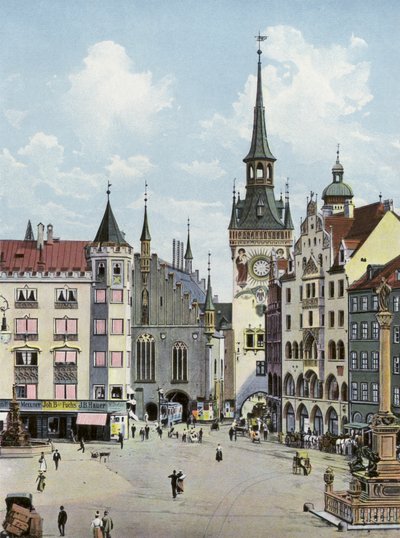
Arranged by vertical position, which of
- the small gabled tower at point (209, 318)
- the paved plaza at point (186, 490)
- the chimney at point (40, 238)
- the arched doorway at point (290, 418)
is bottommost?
the paved plaza at point (186, 490)

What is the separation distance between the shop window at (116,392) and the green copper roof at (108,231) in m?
11.4

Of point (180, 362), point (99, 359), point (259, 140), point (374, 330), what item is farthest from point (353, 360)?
point (259, 140)

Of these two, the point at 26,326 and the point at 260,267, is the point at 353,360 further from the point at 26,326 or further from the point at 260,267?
the point at 260,267

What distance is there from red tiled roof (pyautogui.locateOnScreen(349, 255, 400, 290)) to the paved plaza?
11813 millimetres

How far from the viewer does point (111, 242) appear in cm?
9312

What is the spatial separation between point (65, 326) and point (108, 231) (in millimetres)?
8439

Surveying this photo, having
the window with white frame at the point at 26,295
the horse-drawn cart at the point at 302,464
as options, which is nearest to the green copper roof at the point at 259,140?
the window with white frame at the point at 26,295

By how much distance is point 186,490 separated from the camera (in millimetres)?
55906

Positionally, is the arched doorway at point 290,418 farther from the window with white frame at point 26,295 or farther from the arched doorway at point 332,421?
the window with white frame at point 26,295

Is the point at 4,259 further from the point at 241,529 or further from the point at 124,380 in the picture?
the point at 241,529

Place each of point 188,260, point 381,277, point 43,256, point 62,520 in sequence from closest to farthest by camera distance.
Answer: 1. point 62,520
2. point 381,277
3. point 43,256
4. point 188,260

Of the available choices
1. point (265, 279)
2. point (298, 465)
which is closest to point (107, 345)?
point (298, 465)

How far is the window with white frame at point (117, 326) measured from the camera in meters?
92.2

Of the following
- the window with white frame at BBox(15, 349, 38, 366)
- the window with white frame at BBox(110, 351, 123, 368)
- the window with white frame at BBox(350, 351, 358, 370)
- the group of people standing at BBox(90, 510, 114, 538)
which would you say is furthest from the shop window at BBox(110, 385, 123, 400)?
the group of people standing at BBox(90, 510, 114, 538)
